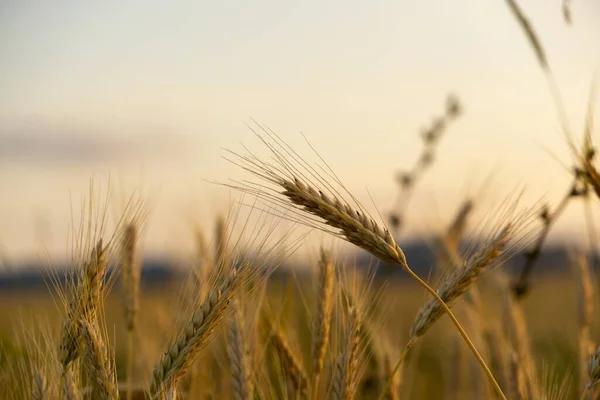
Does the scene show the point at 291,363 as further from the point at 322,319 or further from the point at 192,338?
the point at 192,338

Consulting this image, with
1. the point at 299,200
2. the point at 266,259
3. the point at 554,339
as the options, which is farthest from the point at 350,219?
the point at 554,339

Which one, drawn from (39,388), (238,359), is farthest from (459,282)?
(39,388)

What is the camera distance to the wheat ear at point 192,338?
1733 mm

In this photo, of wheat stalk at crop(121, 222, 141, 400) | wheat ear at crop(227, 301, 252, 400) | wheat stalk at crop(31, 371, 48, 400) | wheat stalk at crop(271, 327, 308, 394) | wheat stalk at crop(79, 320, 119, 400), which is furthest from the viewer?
wheat stalk at crop(121, 222, 141, 400)

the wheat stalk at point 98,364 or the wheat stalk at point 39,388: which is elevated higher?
the wheat stalk at point 98,364

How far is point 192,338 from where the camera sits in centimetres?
178

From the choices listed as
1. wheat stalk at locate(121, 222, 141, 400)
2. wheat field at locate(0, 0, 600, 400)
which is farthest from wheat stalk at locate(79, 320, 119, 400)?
wheat stalk at locate(121, 222, 141, 400)

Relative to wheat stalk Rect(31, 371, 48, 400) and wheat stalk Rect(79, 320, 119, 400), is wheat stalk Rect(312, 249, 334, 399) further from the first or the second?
wheat stalk Rect(31, 371, 48, 400)

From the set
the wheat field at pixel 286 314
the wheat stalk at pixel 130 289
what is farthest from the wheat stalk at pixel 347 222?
the wheat stalk at pixel 130 289

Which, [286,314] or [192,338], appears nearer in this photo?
[192,338]

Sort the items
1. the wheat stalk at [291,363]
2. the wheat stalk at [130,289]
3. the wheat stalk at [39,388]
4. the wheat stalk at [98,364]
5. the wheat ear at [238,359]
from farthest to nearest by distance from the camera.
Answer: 1. the wheat stalk at [130,289]
2. the wheat stalk at [291,363]
3. the wheat ear at [238,359]
4. the wheat stalk at [39,388]
5. the wheat stalk at [98,364]

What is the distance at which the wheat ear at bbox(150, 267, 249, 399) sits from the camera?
5.69ft

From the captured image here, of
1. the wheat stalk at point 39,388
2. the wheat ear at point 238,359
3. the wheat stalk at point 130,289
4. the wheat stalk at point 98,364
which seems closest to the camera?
the wheat stalk at point 98,364

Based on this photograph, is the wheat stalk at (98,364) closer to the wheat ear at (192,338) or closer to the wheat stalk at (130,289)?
the wheat ear at (192,338)
